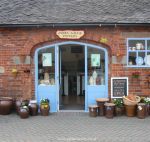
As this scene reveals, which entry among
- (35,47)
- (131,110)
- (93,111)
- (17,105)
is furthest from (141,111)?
(35,47)

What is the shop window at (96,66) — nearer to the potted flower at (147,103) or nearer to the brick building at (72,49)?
the brick building at (72,49)

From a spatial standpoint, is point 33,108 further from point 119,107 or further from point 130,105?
point 130,105

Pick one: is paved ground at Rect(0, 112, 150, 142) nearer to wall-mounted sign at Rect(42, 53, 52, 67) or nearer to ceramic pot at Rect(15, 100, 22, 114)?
ceramic pot at Rect(15, 100, 22, 114)

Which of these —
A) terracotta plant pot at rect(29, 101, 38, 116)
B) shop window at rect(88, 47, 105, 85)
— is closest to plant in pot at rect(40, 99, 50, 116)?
terracotta plant pot at rect(29, 101, 38, 116)

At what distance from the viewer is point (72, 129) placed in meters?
11.5

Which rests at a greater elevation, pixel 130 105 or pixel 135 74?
pixel 135 74

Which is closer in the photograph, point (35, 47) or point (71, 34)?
point (71, 34)

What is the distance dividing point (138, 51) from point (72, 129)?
4246 millimetres

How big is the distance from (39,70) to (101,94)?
7.92 feet

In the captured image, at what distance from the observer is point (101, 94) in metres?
14.3

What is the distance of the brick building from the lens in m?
14.0

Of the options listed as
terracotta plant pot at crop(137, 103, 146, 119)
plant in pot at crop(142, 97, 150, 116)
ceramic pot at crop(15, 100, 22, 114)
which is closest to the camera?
terracotta plant pot at crop(137, 103, 146, 119)

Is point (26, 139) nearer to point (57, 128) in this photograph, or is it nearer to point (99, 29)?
point (57, 128)

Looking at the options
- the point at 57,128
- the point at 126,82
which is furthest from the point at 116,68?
the point at 57,128
